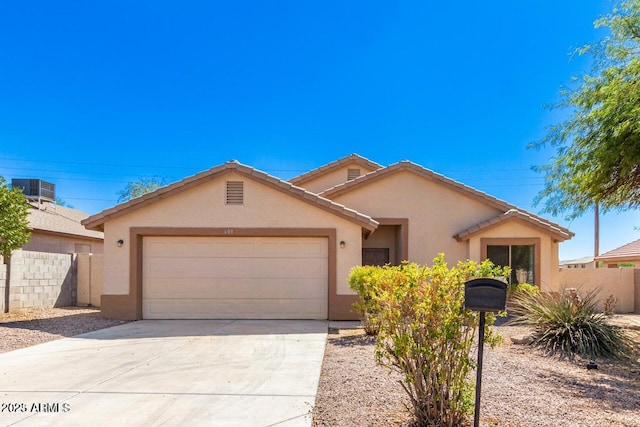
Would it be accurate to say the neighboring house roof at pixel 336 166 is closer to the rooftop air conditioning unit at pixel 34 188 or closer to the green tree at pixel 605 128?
the green tree at pixel 605 128

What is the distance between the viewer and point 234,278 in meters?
13.2

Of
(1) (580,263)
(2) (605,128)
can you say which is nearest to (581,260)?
(1) (580,263)

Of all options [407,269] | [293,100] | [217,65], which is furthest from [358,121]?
[407,269]

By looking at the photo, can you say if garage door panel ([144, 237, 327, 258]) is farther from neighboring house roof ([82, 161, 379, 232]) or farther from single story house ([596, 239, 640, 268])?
single story house ([596, 239, 640, 268])

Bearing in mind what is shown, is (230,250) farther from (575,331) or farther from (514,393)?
(514,393)

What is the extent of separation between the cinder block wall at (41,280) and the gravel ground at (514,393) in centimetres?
1100

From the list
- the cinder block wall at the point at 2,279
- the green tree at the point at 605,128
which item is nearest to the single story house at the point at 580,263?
the green tree at the point at 605,128

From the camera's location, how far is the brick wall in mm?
14125

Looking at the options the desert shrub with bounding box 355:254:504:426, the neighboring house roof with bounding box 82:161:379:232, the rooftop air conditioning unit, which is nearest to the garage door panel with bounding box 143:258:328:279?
the neighboring house roof with bounding box 82:161:379:232

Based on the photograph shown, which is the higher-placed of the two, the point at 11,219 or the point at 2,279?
the point at 11,219

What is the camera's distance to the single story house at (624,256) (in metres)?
24.4

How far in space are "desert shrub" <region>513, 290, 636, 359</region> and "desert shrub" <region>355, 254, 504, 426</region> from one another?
5104 millimetres

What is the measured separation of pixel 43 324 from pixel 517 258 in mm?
14554

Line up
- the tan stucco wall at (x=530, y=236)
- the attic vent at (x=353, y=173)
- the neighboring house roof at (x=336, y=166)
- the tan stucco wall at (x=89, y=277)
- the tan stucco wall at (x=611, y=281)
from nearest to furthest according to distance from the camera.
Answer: the tan stucco wall at (x=530, y=236) → the tan stucco wall at (x=89, y=277) → the tan stucco wall at (x=611, y=281) → the neighboring house roof at (x=336, y=166) → the attic vent at (x=353, y=173)
